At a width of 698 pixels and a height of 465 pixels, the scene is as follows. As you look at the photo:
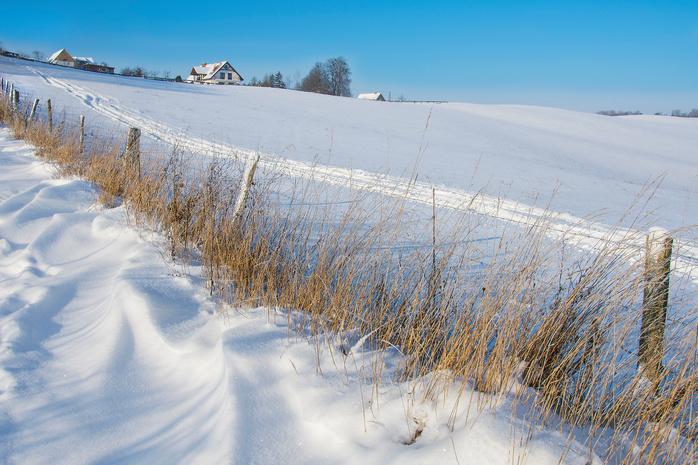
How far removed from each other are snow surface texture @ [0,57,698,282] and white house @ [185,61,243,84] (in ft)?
147

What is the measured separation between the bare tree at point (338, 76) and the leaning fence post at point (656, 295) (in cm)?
7478

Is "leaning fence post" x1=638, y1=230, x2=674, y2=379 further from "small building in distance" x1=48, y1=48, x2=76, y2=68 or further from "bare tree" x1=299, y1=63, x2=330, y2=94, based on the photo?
"small building in distance" x1=48, y1=48, x2=76, y2=68

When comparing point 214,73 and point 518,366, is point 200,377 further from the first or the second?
point 214,73

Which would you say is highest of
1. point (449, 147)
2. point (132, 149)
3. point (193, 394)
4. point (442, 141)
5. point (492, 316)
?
point (442, 141)

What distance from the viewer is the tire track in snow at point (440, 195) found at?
335 cm

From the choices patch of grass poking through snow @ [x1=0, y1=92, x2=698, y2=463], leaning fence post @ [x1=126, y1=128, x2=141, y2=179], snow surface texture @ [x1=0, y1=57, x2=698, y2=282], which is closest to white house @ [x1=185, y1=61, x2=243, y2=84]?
snow surface texture @ [x1=0, y1=57, x2=698, y2=282]

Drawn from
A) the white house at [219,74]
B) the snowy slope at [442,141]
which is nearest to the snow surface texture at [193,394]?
the snowy slope at [442,141]

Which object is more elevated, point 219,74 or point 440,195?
point 219,74

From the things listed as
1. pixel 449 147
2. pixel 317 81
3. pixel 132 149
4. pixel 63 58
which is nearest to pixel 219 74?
pixel 317 81

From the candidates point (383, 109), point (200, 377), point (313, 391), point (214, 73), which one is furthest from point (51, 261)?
point (214, 73)

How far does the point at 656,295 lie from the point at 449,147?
1597 centimetres

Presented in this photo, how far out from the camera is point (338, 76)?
7275cm

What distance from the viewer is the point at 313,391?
195cm

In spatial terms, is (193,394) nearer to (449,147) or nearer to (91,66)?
(449,147)
